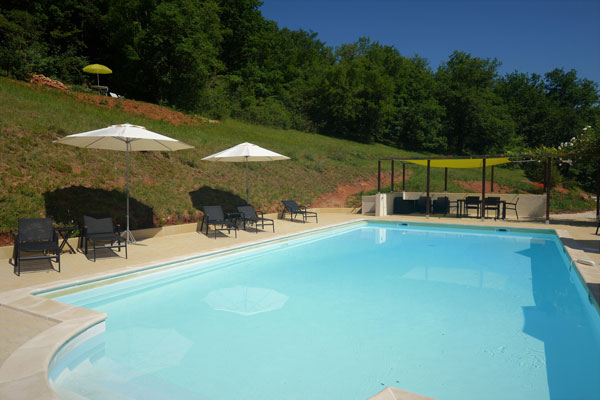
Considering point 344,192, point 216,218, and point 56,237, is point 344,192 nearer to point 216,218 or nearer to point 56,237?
point 216,218

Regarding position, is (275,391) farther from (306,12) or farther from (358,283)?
(306,12)

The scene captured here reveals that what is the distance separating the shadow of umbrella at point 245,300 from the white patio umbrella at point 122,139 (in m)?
3.53

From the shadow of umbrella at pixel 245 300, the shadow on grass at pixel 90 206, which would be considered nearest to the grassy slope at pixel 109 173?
the shadow on grass at pixel 90 206

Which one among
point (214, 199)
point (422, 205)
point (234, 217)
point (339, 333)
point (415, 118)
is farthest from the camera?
point (415, 118)

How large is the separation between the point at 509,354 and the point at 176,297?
14.3 ft

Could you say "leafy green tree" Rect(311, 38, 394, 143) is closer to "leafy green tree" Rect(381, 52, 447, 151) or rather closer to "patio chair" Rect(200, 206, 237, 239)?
"leafy green tree" Rect(381, 52, 447, 151)

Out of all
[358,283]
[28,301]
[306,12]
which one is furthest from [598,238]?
[306,12]

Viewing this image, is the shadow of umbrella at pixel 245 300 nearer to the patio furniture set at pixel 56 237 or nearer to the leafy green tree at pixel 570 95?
the patio furniture set at pixel 56 237

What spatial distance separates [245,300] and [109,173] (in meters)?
7.15

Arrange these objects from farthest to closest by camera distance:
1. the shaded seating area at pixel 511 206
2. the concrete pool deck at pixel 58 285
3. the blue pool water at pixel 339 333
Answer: the shaded seating area at pixel 511 206, the blue pool water at pixel 339 333, the concrete pool deck at pixel 58 285

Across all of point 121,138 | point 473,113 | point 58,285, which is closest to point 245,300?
point 58,285

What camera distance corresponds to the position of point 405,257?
28.2ft

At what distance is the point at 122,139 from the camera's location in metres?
8.33

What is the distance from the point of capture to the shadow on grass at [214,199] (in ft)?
38.5
